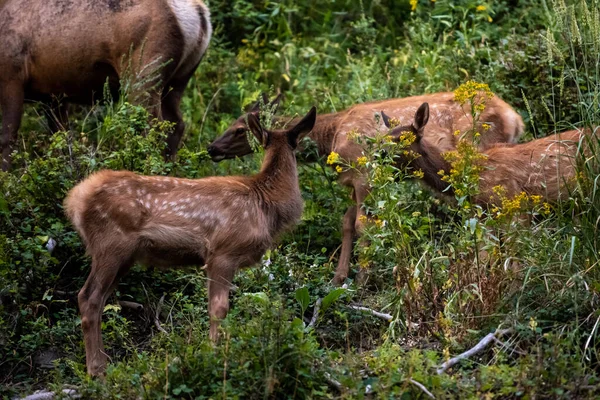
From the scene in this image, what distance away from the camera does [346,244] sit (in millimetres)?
9453

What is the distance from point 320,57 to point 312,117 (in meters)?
4.96

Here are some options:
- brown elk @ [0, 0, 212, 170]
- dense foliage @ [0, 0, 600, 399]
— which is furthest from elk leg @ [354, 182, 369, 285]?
brown elk @ [0, 0, 212, 170]

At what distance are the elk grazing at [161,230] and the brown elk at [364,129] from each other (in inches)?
77.5

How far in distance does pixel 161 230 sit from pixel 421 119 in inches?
103

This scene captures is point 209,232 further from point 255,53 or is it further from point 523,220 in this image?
point 255,53

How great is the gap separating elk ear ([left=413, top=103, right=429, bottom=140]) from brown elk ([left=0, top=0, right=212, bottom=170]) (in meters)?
2.48

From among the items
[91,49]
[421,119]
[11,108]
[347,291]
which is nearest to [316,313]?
[347,291]

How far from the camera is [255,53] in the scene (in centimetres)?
1312

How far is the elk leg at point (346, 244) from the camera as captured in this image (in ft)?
30.4

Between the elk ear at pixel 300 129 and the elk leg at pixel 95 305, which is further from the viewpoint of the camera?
the elk ear at pixel 300 129

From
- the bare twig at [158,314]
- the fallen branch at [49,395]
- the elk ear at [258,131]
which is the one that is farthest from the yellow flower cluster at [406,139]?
the fallen branch at [49,395]

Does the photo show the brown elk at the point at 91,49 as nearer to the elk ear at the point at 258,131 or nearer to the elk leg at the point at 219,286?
the elk ear at the point at 258,131

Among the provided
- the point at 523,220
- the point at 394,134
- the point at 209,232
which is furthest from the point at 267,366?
the point at 394,134

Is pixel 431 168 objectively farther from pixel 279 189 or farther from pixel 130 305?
pixel 130 305
